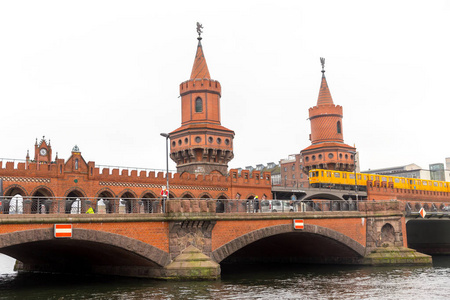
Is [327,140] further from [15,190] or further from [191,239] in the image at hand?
[191,239]

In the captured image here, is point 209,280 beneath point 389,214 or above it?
beneath

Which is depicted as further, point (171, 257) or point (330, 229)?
point (330, 229)

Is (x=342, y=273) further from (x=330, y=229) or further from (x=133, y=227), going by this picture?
(x=133, y=227)

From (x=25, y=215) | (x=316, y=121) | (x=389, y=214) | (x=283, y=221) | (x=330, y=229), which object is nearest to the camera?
(x=25, y=215)

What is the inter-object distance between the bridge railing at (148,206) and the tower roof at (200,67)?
24732 millimetres

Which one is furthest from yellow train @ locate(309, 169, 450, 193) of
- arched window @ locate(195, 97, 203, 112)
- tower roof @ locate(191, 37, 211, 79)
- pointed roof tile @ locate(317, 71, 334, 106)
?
tower roof @ locate(191, 37, 211, 79)

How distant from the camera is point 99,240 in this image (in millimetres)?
28594

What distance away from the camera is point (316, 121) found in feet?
247

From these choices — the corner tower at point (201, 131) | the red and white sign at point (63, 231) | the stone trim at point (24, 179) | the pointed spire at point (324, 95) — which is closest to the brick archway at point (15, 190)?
the stone trim at point (24, 179)

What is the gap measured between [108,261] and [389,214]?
81.5 ft

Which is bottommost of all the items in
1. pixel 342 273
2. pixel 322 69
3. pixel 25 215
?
pixel 342 273

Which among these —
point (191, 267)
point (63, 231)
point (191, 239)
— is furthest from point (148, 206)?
point (63, 231)

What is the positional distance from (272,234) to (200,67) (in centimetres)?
2961

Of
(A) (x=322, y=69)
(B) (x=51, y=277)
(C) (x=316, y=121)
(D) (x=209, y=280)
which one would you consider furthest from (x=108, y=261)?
(A) (x=322, y=69)
